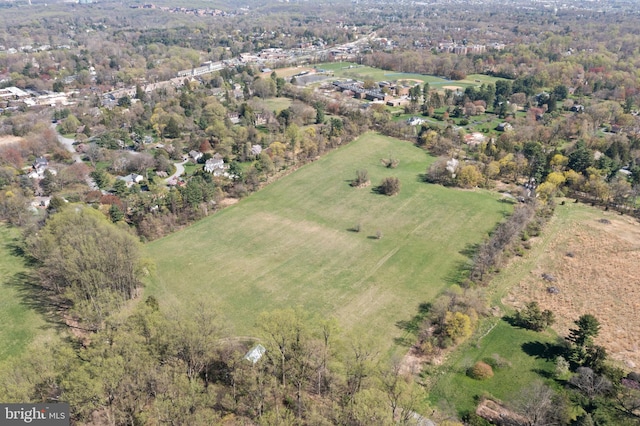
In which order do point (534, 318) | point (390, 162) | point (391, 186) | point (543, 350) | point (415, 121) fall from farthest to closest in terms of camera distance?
point (415, 121) → point (390, 162) → point (391, 186) → point (534, 318) → point (543, 350)

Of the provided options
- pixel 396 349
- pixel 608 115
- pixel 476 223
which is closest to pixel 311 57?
pixel 608 115

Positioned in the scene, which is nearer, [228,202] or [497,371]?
[497,371]

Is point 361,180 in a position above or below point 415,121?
below

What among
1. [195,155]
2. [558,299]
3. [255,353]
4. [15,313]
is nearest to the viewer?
[255,353]

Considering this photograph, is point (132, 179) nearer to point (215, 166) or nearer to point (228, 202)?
point (215, 166)

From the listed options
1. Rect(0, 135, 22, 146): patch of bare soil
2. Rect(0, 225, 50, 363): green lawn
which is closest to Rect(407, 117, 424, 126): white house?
Rect(0, 225, 50, 363): green lawn

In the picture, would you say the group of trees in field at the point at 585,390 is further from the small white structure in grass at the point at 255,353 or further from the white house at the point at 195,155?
the white house at the point at 195,155

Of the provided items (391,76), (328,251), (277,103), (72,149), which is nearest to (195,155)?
(72,149)
